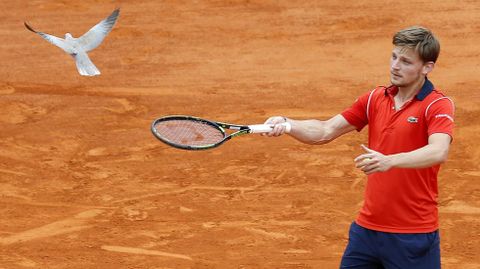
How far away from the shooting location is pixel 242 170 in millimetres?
10180

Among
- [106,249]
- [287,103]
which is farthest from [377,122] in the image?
[287,103]

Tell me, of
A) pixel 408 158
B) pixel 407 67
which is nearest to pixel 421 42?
pixel 407 67

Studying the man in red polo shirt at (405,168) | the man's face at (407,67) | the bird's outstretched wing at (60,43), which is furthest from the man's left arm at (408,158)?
the bird's outstretched wing at (60,43)

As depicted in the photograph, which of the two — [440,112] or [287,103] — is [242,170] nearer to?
[287,103]

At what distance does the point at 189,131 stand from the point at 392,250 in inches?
58.2

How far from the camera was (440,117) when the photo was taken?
514cm

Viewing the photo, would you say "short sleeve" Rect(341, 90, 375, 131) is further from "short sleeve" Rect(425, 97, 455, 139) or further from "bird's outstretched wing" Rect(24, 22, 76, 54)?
"bird's outstretched wing" Rect(24, 22, 76, 54)

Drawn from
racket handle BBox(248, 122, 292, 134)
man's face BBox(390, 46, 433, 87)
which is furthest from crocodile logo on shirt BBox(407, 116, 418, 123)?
racket handle BBox(248, 122, 292, 134)

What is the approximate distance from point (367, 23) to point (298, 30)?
108cm

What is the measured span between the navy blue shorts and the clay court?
263 cm

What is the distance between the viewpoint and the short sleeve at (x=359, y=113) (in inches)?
221

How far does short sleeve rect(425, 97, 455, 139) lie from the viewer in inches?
200

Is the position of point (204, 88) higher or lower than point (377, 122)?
lower

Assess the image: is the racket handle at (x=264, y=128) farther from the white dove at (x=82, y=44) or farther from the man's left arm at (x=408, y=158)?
the white dove at (x=82, y=44)
